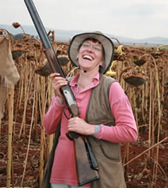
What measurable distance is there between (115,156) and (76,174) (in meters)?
0.23

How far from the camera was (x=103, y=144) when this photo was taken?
1.57m

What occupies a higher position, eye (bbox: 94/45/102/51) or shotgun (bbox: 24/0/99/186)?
eye (bbox: 94/45/102/51)

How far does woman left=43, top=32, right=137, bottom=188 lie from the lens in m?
1.52

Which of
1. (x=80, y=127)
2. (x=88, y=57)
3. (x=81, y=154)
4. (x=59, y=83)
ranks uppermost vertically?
(x=88, y=57)

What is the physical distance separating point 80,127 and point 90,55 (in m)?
0.40

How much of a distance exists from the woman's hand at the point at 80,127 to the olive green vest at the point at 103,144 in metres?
0.07

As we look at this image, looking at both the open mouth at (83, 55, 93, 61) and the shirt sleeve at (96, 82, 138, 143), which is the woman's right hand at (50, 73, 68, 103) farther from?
the shirt sleeve at (96, 82, 138, 143)

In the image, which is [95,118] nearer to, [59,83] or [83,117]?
[83,117]

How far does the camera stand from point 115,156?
160cm

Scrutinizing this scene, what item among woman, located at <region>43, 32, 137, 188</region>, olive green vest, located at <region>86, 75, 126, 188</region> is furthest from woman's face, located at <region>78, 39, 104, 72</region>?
olive green vest, located at <region>86, 75, 126, 188</region>

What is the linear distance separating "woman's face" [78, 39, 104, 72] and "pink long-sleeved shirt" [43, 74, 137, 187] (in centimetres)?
8

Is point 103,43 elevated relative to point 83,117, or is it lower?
elevated

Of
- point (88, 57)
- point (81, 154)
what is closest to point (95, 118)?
point (81, 154)

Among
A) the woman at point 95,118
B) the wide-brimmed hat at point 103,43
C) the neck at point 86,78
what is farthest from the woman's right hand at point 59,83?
the wide-brimmed hat at point 103,43
